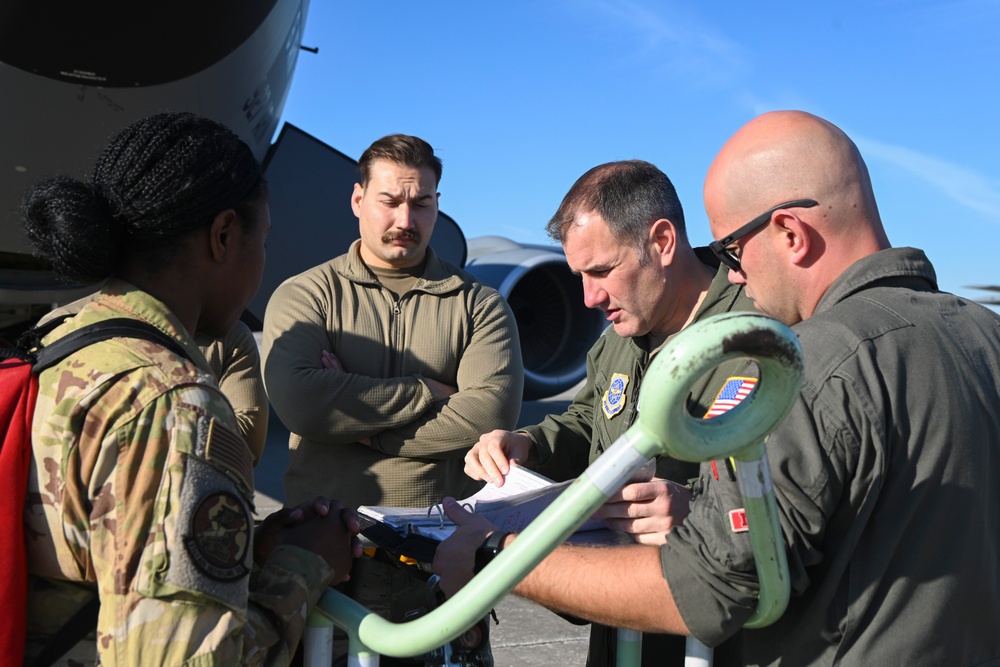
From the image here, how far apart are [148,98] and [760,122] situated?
335 centimetres

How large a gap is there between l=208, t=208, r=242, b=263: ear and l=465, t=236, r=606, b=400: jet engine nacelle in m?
4.67

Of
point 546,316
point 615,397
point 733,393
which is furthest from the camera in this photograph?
point 546,316

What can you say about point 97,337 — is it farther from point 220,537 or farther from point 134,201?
point 220,537

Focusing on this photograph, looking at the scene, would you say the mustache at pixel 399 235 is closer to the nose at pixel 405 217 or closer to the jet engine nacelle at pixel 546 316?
the nose at pixel 405 217

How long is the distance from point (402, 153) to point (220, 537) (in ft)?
6.70

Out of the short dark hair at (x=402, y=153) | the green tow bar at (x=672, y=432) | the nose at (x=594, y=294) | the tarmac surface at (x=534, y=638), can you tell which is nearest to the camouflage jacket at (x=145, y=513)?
the green tow bar at (x=672, y=432)

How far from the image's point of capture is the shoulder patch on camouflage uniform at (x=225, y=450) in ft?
4.16

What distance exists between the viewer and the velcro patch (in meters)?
1.23

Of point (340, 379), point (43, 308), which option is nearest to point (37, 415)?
point (340, 379)

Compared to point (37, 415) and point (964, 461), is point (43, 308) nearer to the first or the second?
point (37, 415)

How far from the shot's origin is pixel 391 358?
296 cm

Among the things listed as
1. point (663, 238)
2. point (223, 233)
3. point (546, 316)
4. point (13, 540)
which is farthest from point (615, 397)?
point (546, 316)

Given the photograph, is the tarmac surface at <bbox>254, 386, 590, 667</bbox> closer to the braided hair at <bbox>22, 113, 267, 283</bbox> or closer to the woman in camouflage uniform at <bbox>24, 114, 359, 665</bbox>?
the woman in camouflage uniform at <bbox>24, 114, 359, 665</bbox>

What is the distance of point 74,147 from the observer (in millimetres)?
4246
